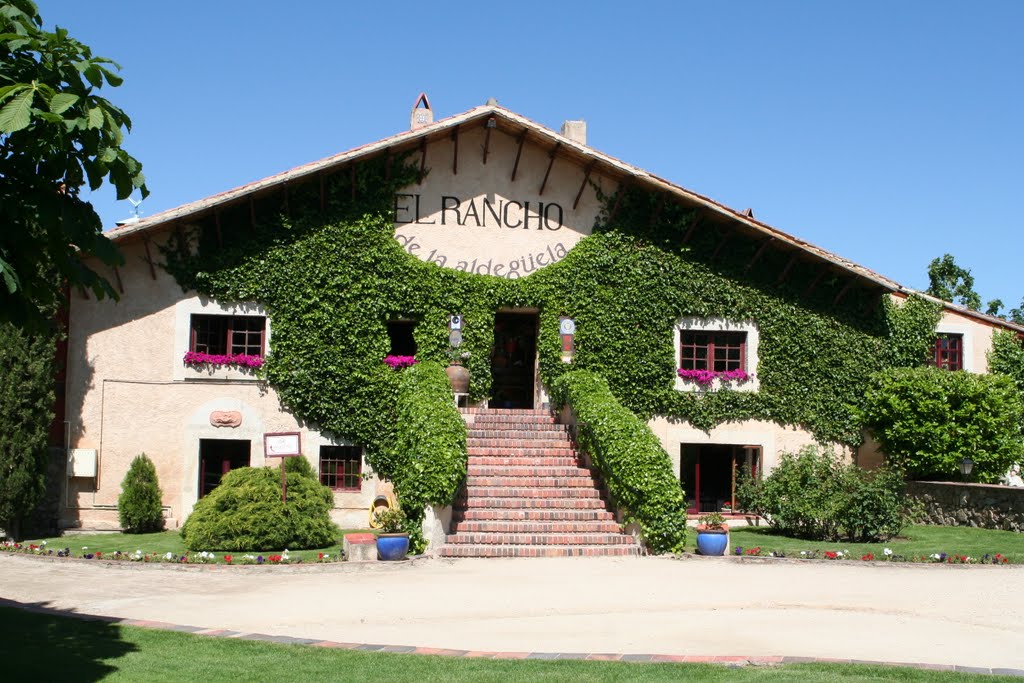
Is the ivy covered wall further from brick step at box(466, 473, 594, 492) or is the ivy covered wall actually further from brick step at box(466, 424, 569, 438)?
brick step at box(466, 473, 594, 492)

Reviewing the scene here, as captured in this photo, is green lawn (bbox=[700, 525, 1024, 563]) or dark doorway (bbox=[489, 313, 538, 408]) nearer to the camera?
green lawn (bbox=[700, 525, 1024, 563])

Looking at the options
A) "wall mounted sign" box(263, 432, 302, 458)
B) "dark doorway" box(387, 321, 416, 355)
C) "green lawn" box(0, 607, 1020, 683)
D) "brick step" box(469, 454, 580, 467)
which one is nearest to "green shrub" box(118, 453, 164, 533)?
"wall mounted sign" box(263, 432, 302, 458)

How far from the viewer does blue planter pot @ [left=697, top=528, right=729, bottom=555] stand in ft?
52.5

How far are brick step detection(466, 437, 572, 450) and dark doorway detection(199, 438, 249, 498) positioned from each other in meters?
4.89

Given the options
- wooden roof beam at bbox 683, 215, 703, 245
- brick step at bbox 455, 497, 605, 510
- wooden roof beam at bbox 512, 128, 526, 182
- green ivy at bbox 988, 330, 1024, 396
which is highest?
wooden roof beam at bbox 512, 128, 526, 182

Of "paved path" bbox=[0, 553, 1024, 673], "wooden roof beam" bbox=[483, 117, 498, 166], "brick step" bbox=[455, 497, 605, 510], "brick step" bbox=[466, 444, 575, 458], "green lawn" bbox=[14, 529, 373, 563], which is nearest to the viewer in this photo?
"paved path" bbox=[0, 553, 1024, 673]

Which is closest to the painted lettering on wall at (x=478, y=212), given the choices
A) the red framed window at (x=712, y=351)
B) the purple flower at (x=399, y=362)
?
the purple flower at (x=399, y=362)

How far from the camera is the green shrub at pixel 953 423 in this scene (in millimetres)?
20484

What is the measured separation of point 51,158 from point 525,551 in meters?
10.9

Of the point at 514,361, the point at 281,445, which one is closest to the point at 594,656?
the point at 281,445

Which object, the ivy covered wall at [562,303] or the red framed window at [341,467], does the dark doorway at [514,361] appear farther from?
the red framed window at [341,467]

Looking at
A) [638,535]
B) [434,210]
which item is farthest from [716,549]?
[434,210]

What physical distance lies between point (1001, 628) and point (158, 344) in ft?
51.1

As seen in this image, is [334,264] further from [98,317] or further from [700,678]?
[700,678]
